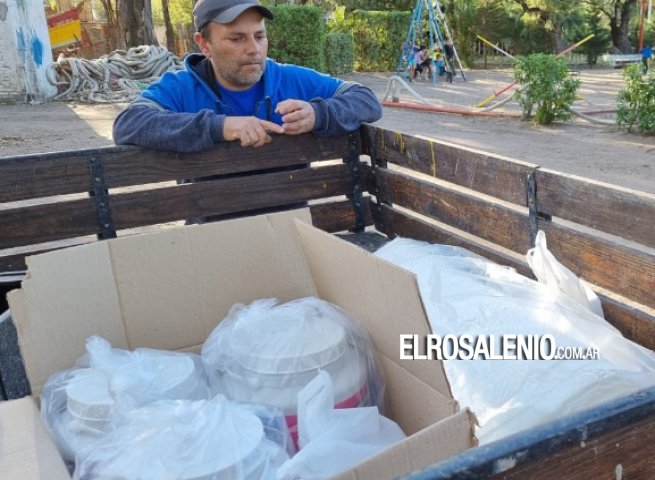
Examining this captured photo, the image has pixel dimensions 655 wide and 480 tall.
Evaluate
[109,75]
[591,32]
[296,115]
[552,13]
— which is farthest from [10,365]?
[591,32]

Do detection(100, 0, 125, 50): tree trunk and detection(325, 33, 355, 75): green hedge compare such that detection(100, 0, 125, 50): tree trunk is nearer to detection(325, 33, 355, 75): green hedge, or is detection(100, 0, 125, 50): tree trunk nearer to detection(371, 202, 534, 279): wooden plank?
detection(325, 33, 355, 75): green hedge

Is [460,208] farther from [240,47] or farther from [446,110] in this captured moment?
[446,110]

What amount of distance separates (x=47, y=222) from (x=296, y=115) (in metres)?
1.19

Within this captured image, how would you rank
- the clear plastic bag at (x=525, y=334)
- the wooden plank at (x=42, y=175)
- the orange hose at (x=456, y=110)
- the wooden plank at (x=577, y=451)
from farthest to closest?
1. the orange hose at (x=456, y=110)
2. the wooden plank at (x=42, y=175)
3. the clear plastic bag at (x=525, y=334)
4. the wooden plank at (x=577, y=451)

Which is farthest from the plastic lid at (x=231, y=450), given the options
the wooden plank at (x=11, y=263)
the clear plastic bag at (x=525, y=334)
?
the wooden plank at (x=11, y=263)

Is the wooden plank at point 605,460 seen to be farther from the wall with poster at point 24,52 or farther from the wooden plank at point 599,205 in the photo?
the wall with poster at point 24,52

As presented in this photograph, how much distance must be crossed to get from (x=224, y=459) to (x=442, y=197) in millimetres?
1971

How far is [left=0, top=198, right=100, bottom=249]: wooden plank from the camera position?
9.04 ft

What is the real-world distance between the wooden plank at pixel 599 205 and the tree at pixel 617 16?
35306 mm

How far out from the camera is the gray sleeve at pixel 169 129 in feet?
9.30

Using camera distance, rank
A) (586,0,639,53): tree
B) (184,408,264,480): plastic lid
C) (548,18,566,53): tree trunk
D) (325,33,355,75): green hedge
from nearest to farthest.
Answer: (184,408,264,480): plastic lid
(325,33,355,75): green hedge
(548,18,566,53): tree trunk
(586,0,639,53): tree

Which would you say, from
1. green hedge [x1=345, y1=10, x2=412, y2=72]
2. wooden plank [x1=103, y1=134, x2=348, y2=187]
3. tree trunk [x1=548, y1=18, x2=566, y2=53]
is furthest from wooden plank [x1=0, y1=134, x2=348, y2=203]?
tree trunk [x1=548, y1=18, x2=566, y2=53]

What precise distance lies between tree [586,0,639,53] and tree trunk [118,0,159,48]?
74.7 feet

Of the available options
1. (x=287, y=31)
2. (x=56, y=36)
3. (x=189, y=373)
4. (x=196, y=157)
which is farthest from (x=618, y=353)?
(x=56, y=36)
